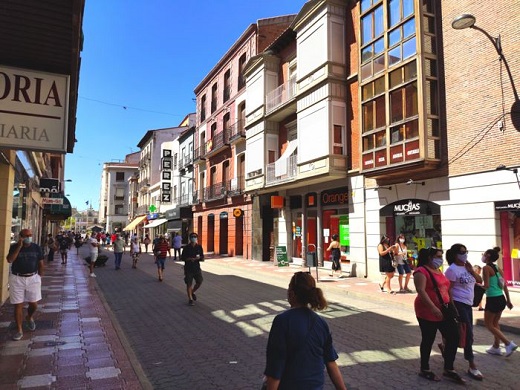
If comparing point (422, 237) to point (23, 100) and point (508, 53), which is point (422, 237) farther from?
point (23, 100)

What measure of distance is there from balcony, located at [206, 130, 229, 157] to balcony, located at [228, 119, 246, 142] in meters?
0.57

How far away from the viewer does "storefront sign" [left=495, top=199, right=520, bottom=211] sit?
10797 millimetres

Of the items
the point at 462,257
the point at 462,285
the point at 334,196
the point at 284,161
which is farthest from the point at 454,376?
the point at 284,161

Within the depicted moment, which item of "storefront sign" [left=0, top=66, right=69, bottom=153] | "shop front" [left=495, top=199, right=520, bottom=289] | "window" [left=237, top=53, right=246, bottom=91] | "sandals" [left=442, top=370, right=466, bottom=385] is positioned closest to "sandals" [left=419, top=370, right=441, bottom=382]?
"sandals" [left=442, top=370, right=466, bottom=385]

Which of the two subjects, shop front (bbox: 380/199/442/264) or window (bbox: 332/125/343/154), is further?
window (bbox: 332/125/343/154)

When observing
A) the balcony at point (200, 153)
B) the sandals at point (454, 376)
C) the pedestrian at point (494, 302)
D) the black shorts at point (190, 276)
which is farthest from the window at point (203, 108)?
the sandals at point (454, 376)

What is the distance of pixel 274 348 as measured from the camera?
102 inches

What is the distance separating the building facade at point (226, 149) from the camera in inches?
1059

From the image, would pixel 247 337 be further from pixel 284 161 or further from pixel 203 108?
pixel 203 108

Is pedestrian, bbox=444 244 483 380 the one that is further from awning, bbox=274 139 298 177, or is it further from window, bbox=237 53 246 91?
window, bbox=237 53 246 91

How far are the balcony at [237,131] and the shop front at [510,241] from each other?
17655mm

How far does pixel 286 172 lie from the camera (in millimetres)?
20625

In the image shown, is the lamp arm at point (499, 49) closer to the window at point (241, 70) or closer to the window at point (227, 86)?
the window at point (241, 70)

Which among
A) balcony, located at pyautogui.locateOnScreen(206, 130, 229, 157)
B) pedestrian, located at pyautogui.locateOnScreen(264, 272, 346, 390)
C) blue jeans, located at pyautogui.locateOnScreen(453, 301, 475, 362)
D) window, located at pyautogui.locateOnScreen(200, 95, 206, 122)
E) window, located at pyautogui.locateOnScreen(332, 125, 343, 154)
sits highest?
window, located at pyautogui.locateOnScreen(200, 95, 206, 122)
